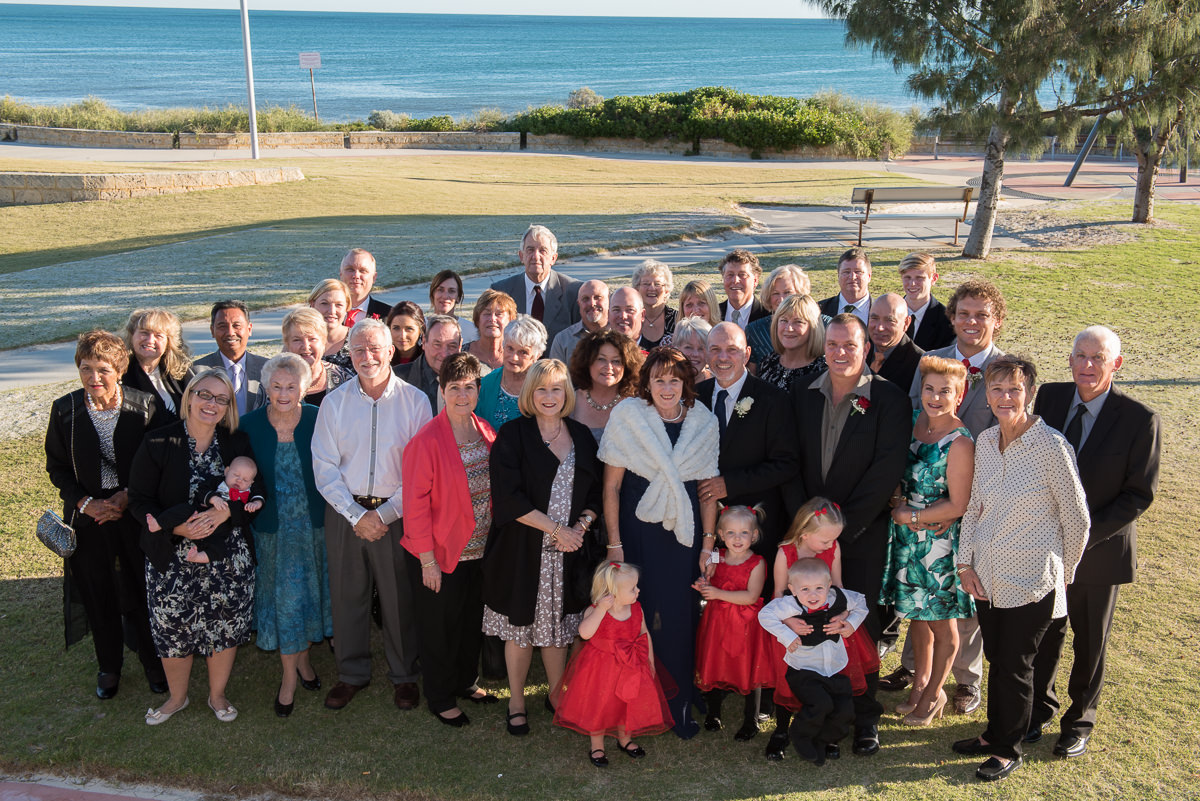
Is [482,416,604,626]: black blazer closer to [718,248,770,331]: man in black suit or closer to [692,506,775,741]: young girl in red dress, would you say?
[692,506,775,741]: young girl in red dress

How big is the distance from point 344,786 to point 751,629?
6.63 feet

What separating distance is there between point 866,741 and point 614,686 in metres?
1.23

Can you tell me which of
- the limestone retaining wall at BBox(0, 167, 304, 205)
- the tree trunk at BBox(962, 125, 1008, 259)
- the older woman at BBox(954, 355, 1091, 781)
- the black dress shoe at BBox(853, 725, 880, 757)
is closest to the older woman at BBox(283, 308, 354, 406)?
the black dress shoe at BBox(853, 725, 880, 757)

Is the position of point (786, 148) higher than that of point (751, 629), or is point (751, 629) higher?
point (786, 148)

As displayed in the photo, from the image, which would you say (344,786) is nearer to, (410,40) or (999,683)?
(999,683)

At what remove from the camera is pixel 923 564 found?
4.57m

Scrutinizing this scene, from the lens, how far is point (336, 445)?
15.6 ft

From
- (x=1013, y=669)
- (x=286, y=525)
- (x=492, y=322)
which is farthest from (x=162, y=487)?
(x=1013, y=669)

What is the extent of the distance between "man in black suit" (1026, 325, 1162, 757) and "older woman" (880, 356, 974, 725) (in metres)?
0.45

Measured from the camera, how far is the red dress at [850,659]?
4.48 meters

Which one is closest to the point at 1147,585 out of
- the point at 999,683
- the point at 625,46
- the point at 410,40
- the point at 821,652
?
the point at 999,683

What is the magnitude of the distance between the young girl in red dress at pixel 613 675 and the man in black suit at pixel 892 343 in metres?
2.00

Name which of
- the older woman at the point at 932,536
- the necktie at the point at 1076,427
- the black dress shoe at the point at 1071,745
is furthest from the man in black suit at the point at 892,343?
the black dress shoe at the point at 1071,745

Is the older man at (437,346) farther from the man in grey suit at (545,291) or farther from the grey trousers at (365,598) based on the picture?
the man in grey suit at (545,291)
